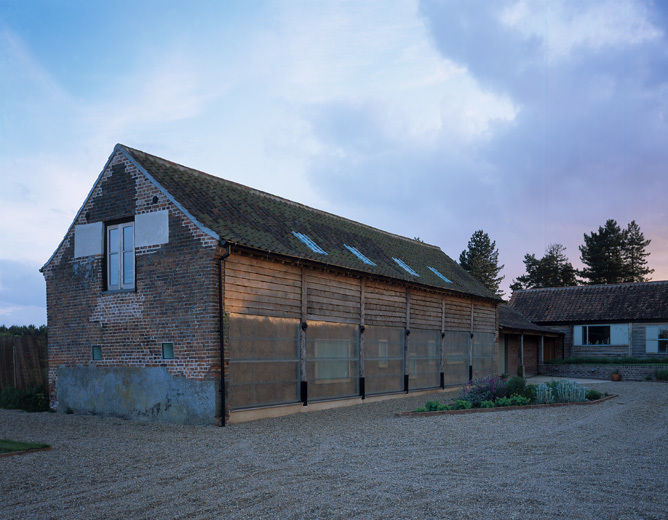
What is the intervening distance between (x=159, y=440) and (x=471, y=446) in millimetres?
5728

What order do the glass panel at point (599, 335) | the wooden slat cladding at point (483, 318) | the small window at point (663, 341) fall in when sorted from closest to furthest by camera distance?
the wooden slat cladding at point (483, 318), the small window at point (663, 341), the glass panel at point (599, 335)

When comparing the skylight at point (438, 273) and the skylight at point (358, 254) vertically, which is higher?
the skylight at point (358, 254)

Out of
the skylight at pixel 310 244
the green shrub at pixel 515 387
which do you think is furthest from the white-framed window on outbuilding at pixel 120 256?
the green shrub at pixel 515 387

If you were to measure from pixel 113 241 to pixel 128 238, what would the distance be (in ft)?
1.83

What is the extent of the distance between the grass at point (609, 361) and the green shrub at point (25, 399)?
27632mm

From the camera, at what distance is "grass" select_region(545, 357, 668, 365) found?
107 feet

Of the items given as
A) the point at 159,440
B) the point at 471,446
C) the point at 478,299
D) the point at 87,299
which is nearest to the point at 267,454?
the point at 159,440

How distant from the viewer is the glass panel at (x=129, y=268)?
15.7 m

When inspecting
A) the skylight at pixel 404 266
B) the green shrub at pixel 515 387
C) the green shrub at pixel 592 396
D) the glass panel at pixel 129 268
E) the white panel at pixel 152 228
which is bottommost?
the green shrub at pixel 592 396

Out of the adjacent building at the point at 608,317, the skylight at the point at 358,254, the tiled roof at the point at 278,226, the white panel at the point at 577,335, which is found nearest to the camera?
the tiled roof at the point at 278,226

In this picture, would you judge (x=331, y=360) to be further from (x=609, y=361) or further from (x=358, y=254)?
(x=609, y=361)

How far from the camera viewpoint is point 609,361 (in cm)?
3319

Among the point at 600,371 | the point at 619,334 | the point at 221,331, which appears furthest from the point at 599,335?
the point at 221,331

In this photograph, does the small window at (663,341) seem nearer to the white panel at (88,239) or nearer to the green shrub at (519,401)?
the green shrub at (519,401)
